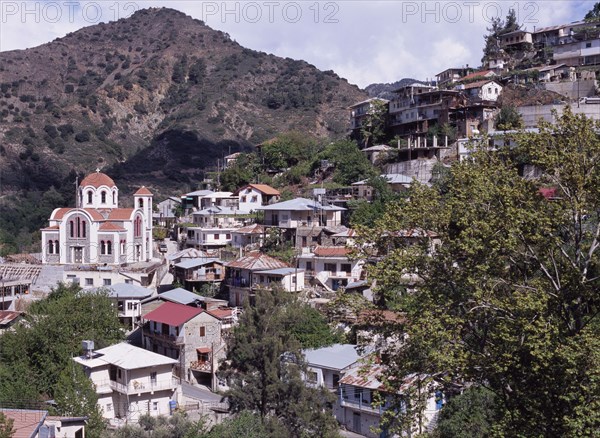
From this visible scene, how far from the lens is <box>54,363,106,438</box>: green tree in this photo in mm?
26031

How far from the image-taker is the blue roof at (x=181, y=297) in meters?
40.9

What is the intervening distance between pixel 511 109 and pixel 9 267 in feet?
113

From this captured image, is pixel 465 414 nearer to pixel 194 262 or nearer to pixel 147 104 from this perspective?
pixel 194 262

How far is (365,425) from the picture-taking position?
29250 mm

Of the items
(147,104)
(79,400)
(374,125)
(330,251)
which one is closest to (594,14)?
(374,125)

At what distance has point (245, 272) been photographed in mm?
41844

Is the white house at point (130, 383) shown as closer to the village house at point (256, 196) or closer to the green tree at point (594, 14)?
the village house at point (256, 196)

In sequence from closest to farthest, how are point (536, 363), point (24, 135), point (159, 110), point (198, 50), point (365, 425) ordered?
point (536, 363), point (365, 425), point (24, 135), point (159, 110), point (198, 50)

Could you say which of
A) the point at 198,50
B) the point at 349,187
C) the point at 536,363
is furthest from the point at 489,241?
the point at 198,50

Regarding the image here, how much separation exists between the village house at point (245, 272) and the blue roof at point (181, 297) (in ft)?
6.17

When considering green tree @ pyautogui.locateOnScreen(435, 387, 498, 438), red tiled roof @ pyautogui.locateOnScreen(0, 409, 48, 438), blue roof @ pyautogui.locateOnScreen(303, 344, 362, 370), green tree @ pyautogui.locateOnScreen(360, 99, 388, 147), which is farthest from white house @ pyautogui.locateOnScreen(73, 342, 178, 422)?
green tree @ pyautogui.locateOnScreen(360, 99, 388, 147)

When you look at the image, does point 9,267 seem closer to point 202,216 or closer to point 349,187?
point 202,216

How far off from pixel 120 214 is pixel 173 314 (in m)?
16.2

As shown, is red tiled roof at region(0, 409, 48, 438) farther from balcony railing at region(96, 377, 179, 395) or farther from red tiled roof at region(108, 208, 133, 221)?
red tiled roof at region(108, 208, 133, 221)
